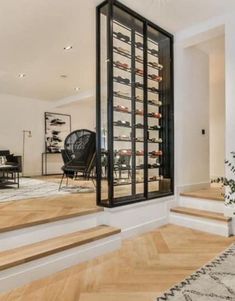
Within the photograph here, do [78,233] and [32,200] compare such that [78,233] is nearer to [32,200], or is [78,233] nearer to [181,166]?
[32,200]

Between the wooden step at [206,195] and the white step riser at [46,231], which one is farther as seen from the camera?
the wooden step at [206,195]

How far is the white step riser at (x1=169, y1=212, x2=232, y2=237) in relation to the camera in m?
3.17

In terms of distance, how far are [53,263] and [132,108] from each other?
6.68 ft

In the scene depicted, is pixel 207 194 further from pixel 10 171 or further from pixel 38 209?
pixel 10 171

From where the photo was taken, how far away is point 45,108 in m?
8.33

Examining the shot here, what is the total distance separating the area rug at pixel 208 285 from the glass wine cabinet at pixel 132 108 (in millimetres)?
1180

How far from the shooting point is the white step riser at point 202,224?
3174mm

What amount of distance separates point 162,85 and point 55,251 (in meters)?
2.75

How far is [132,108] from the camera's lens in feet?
11.0

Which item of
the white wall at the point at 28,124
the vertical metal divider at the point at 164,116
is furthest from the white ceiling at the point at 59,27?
the white wall at the point at 28,124

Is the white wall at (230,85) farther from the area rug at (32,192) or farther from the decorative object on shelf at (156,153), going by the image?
the area rug at (32,192)

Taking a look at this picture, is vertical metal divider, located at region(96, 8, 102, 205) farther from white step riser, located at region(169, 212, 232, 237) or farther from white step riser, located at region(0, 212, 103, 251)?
white step riser, located at region(169, 212, 232, 237)

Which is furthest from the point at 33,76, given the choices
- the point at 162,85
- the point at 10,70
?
the point at 162,85

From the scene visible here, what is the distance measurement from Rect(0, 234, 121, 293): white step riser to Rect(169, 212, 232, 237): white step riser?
1195 mm
